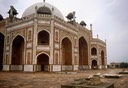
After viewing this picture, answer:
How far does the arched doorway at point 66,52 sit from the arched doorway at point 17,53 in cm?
734

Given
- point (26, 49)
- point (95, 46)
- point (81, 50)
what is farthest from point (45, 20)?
point (95, 46)

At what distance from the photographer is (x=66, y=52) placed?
29328 millimetres

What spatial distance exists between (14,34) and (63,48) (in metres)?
8.99

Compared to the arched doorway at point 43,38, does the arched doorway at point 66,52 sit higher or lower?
lower

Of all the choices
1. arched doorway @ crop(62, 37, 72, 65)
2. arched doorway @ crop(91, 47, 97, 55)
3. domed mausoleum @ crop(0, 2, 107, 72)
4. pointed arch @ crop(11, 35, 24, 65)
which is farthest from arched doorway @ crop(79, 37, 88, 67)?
pointed arch @ crop(11, 35, 24, 65)

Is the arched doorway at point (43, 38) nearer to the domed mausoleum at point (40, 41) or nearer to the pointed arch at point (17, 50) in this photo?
the domed mausoleum at point (40, 41)

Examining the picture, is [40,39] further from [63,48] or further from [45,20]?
[63,48]

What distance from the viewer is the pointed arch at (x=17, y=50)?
91.5ft

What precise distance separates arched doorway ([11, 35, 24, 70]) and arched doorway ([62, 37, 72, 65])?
24.1ft

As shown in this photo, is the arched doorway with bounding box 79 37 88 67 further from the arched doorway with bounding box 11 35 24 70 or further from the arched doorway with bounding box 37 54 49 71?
the arched doorway with bounding box 11 35 24 70

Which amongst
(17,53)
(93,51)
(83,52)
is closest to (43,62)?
(17,53)

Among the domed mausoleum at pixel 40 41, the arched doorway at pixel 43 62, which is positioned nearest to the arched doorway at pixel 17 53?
the domed mausoleum at pixel 40 41

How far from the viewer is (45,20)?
80.4 ft

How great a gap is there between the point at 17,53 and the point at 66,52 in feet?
28.8
